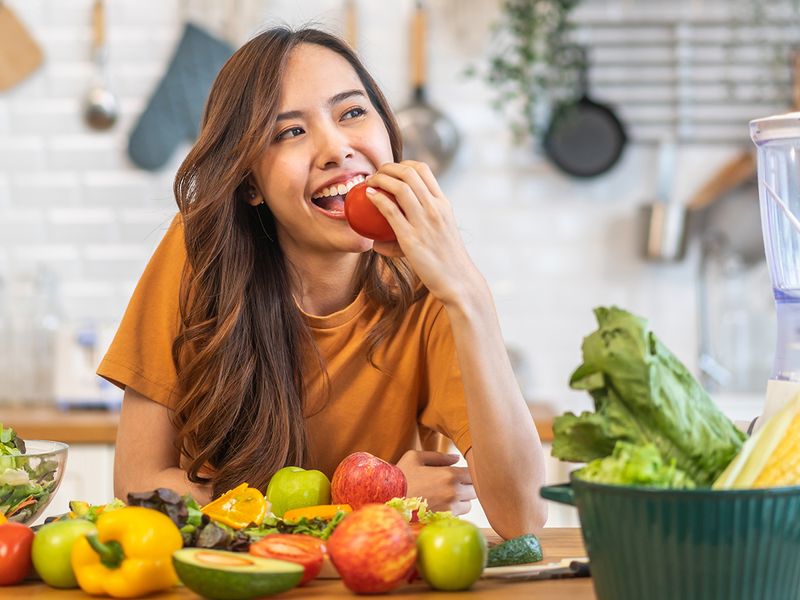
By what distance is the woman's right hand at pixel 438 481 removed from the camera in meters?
1.50

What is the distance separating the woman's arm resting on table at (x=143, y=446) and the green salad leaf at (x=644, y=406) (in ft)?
3.11

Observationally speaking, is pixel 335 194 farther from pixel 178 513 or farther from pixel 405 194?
pixel 178 513

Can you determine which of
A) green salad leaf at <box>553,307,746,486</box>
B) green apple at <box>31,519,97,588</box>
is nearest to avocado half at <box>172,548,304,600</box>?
green apple at <box>31,519,97,588</box>

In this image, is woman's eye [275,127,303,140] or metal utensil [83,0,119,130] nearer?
woman's eye [275,127,303,140]

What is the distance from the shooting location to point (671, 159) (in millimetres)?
3578

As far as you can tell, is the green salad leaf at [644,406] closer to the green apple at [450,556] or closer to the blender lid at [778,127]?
the green apple at [450,556]

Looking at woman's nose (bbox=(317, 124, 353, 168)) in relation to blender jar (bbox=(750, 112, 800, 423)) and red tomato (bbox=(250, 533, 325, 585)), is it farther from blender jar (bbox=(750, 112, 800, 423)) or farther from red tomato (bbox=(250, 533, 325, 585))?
red tomato (bbox=(250, 533, 325, 585))

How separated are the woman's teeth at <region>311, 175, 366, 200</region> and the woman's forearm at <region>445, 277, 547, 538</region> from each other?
0.38 m

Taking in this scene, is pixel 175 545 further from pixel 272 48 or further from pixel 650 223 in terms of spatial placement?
pixel 650 223

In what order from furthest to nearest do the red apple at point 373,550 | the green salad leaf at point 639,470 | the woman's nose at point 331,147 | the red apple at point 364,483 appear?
1. the woman's nose at point 331,147
2. the red apple at point 364,483
3. the red apple at point 373,550
4. the green salad leaf at point 639,470

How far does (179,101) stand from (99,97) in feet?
0.88

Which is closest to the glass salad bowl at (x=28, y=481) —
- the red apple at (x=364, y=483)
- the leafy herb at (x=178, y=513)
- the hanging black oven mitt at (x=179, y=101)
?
the leafy herb at (x=178, y=513)

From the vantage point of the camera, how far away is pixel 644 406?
2.94 feet

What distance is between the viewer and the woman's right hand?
1.50 meters
